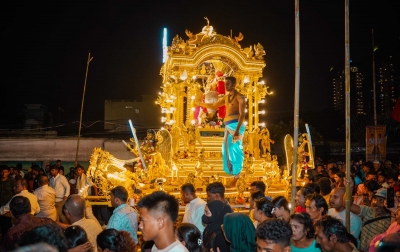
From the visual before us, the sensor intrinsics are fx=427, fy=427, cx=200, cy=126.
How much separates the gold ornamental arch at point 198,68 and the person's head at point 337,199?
6.16 metres

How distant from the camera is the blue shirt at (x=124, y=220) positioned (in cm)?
522

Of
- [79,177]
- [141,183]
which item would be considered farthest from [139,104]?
[141,183]

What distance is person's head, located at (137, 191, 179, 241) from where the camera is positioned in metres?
3.26

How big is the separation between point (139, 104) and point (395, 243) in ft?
97.1

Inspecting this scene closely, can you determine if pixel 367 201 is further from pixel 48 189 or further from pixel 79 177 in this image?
pixel 79 177

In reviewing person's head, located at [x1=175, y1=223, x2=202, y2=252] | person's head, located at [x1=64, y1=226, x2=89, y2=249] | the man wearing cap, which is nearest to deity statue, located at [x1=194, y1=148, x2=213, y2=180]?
the man wearing cap

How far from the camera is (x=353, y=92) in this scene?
4931 cm

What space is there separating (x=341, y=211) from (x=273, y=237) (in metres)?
2.88

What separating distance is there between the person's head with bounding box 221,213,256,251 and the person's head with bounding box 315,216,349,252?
2.18ft

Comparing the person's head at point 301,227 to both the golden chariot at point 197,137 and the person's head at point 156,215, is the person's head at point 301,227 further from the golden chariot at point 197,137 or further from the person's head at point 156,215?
the golden chariot at point 197,137

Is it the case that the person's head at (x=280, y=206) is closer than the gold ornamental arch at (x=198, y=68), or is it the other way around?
the person's head at (x=280, y=206)

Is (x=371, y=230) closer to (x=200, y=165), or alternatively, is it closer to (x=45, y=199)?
(x=200, y=165)

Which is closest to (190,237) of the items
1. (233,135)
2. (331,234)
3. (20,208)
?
(331,234)

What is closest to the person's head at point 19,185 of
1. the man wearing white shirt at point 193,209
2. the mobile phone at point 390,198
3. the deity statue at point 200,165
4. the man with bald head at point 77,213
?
the man with bald head at point 77,213
